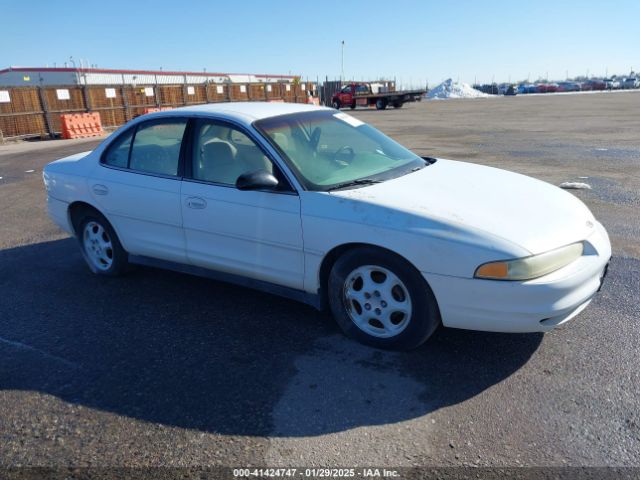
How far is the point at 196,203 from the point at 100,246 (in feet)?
4.94

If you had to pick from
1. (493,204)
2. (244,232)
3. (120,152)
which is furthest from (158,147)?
(493,204)

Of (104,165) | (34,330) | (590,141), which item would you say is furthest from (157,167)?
(590,141)

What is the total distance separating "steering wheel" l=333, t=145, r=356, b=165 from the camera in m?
4.21

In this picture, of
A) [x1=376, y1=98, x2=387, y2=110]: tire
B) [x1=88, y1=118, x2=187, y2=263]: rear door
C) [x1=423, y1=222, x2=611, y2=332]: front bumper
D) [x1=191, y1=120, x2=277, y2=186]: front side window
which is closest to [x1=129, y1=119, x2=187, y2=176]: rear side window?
[x1=88, y1=118, x2=187, y2=263]: rear door

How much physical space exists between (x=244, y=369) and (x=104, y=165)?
102 inches

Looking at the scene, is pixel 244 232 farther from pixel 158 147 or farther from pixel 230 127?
pixel 158 147

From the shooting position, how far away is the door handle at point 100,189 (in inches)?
192

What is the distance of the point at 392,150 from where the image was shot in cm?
463

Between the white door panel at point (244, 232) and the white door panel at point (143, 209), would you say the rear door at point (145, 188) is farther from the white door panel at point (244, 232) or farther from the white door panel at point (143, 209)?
the white door panel at point (244, 232)

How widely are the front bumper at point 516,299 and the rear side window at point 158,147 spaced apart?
7.88 feet

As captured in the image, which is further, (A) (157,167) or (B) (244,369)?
(A) (157,167)

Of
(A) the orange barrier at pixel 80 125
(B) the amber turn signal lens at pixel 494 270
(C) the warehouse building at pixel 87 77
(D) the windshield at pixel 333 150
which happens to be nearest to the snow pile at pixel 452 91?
(C) the warehouse building at pixel 87 77

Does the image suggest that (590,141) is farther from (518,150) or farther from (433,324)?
(433,324)

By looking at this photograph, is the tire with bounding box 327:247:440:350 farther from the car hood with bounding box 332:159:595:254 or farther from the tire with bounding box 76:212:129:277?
the tire with bounding box 76:212:129:277
